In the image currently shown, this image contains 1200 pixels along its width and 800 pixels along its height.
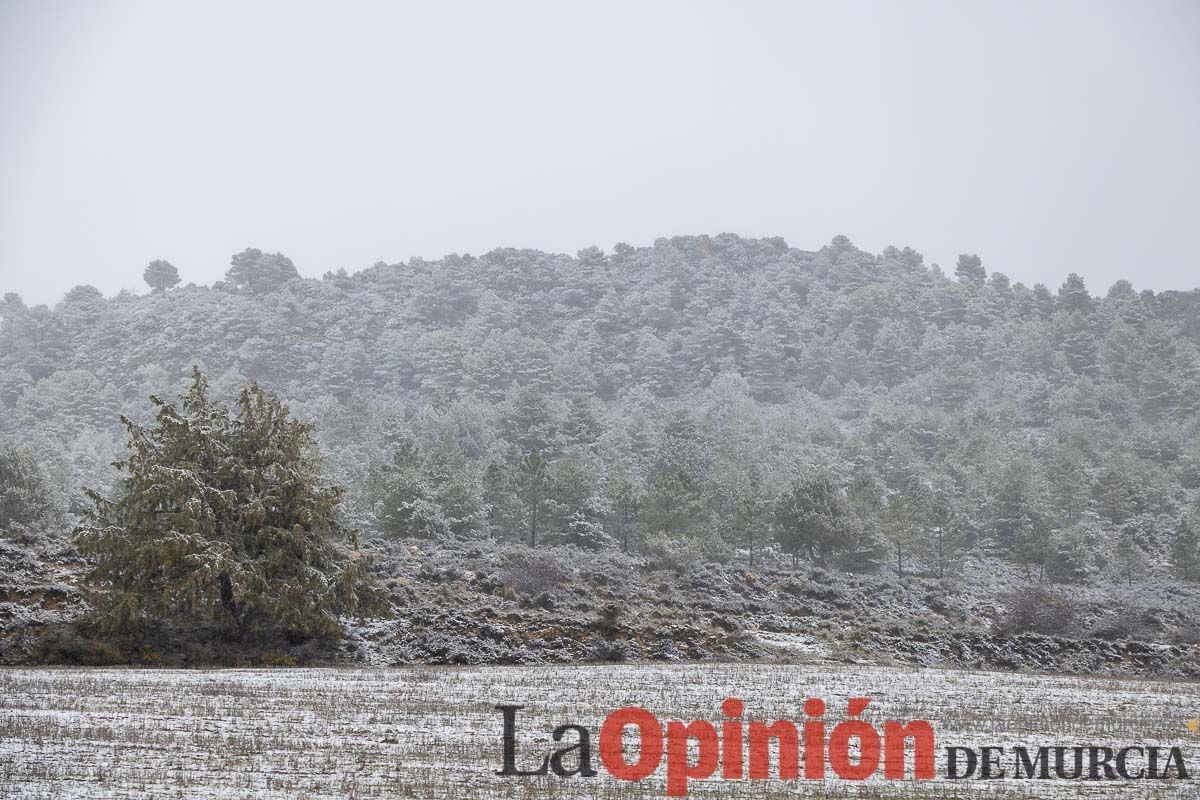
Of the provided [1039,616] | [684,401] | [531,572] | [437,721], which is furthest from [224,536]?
[684,401]

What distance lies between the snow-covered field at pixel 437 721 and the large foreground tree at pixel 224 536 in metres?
2.69

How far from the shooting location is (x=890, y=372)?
168 m

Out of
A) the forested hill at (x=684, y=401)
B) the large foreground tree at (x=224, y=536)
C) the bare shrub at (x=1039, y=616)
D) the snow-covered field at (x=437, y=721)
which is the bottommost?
the bare shrub at (x=1039, y=616)

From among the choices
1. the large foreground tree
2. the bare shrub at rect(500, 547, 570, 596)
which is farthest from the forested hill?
the large foreground tree

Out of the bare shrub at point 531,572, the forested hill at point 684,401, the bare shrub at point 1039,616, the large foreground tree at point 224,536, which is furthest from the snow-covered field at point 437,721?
the forested hill at point 684,401

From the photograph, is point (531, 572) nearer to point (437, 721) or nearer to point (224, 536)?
point (224, 536)

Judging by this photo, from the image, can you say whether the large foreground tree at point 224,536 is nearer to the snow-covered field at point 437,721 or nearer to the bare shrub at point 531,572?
the snow-covered field at point 437,721

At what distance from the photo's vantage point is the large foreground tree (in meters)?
25.0

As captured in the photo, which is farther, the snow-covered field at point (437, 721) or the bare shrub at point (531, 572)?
the bare shrub at point (531, 572)

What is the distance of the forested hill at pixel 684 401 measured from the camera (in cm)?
6050

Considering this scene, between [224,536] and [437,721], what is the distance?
1196 centimetres

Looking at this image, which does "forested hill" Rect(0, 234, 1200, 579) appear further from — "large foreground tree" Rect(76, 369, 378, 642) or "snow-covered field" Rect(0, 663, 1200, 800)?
"snow-covered field" Rect(0, 663, 1200, 800)

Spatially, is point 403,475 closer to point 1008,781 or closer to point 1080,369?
point 1008,781

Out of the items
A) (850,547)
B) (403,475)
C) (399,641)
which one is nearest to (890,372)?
(850,547)
